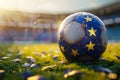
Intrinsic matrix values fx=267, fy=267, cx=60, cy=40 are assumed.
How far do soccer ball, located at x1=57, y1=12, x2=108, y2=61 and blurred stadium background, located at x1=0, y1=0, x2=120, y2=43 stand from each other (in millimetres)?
31210

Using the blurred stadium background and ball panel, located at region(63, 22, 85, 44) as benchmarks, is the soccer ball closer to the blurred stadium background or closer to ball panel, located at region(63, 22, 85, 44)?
ball panel, located at region(63, 22, 85, 44)

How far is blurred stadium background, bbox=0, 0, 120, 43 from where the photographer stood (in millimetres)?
40406

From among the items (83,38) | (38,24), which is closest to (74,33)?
(83,38)

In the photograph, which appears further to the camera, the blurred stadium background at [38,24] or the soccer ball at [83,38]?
the blurred stadium background at [38,24]

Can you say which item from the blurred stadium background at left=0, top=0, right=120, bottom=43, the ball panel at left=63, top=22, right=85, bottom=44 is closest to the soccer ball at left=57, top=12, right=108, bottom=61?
the ball panel at left=63, top=22, right=85, bottom=44

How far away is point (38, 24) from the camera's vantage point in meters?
49.7

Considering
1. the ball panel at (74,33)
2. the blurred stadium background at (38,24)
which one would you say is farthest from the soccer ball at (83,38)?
the blurred stadium background at (38,24)

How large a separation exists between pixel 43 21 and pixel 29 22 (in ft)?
17.1

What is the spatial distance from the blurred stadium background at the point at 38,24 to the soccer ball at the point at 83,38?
3121cm

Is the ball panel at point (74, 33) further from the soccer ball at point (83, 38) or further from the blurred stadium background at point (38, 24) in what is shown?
the blurred stadium background at point (38, 24)

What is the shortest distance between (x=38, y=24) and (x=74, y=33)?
4361 cm

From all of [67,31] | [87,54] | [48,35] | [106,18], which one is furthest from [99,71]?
[48,35]

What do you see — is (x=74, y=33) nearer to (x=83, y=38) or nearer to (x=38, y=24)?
(x=83, y=38)

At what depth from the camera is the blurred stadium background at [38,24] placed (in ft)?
133
